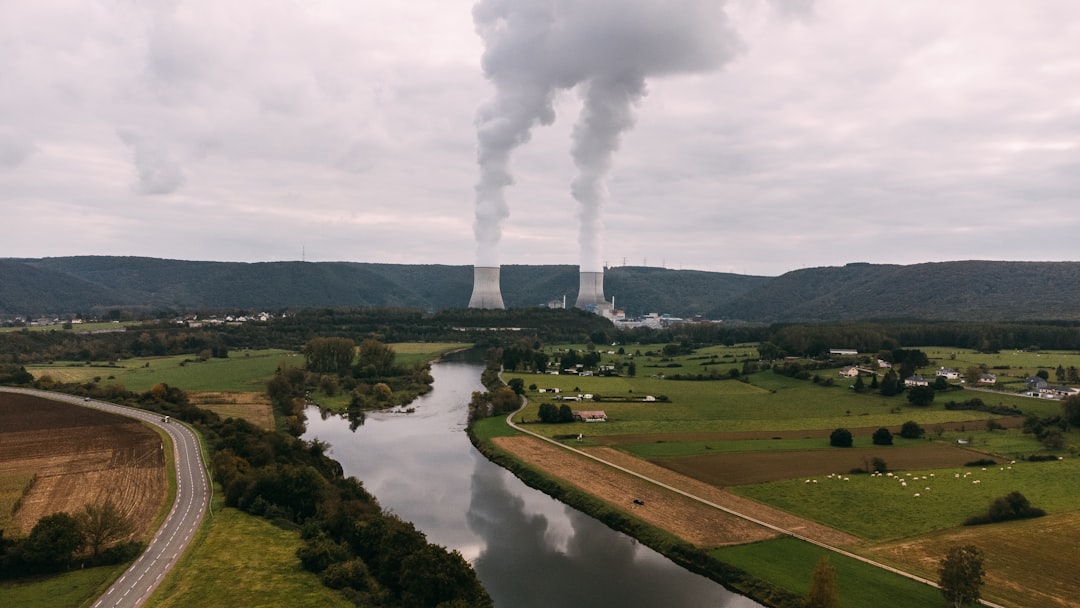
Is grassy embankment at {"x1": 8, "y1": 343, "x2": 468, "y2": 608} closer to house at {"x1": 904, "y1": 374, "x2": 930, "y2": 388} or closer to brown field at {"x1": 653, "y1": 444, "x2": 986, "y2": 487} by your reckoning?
brown field at {"x1": 653, "y1": 444, "x2": 986, "y2": 487}

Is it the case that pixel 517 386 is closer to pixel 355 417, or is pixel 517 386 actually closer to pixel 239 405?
pixel 355 417

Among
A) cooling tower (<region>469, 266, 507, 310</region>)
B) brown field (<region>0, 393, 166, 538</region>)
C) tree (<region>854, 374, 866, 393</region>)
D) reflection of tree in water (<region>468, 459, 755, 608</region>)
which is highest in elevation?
cooling tower (<region>469, 266, 507, 310</region>)

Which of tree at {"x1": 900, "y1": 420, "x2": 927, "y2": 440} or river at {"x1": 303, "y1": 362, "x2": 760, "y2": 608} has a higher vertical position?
tree at {"x1": 900, "y1": 420, "x2": 927, "y2": 440}

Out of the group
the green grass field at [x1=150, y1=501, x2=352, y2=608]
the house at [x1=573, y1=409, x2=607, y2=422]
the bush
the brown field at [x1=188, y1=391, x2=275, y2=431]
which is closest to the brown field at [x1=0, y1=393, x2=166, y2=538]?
the green grass field at [x1=150, y1=501, x2=352, y2=608]

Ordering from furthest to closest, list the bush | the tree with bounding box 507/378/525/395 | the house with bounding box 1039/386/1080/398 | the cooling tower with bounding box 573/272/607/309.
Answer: the cooling tower with bounding box 573/272/607/309 < the tree with bounding box 507/378/525/395 < the house with bounding box 1039/386/1080/398 < the bush

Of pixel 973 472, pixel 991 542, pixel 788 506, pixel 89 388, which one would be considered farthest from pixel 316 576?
pixel 89 388
